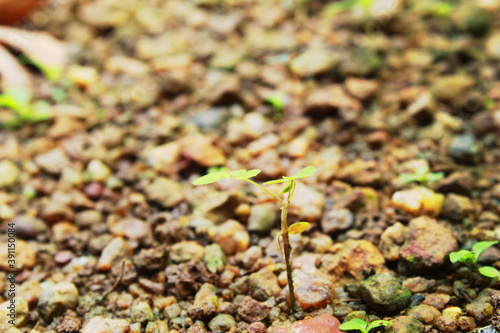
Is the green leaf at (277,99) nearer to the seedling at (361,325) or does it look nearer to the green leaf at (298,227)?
the green leaf at (298,227)

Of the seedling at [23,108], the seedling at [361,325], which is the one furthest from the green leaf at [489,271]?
the seedling at [23,108]

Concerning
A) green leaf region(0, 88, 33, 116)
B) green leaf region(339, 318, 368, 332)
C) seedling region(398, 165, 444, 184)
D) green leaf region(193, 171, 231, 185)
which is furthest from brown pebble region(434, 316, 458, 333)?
green leaf region(0, 88, 33, 116)

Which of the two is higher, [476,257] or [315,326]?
[476,257]

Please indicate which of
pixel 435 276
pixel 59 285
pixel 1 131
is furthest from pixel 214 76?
pixel 435 276

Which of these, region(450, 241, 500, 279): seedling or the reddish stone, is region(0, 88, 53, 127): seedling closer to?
the reddish stone

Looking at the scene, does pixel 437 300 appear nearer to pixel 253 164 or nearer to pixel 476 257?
pixel 476 257

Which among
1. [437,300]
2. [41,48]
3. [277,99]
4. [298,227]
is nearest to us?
[298,227]

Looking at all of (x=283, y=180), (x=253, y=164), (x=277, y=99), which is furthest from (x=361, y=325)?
(x=277, y=99)
